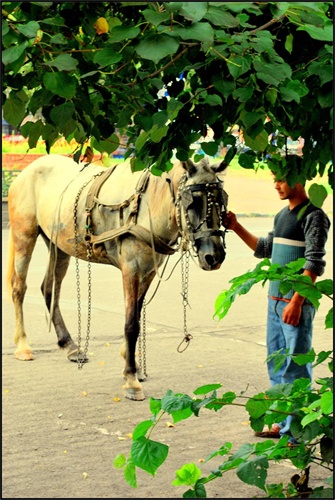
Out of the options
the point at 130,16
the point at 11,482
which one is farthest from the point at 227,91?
the point at 11,482

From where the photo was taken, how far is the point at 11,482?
209 inches

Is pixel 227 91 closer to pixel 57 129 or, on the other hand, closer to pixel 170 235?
pixel 57 129

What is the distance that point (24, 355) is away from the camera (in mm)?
8469

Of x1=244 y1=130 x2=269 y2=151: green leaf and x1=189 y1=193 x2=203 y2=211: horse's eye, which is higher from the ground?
x1=244 y1=130 x2=269 y2=151: green leaf

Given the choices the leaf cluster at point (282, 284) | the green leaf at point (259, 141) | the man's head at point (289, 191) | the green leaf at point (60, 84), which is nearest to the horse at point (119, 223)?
the man's head at point (289, 191)

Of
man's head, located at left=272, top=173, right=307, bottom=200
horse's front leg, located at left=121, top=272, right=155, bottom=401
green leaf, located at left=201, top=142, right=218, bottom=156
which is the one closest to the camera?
green leaf, located at left=201, top=142, right=218, bottom=156

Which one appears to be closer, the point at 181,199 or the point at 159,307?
the point at 181,199

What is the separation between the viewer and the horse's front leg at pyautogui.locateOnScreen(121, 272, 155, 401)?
7.21m

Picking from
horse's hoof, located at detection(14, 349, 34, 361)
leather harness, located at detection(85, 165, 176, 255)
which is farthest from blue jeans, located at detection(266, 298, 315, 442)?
horse's hoof, located at detection(14, 349, 34, 361)

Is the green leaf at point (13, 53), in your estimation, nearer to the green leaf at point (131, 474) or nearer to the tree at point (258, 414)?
the tree at point (258, 414)

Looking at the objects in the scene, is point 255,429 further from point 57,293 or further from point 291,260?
point 57,293

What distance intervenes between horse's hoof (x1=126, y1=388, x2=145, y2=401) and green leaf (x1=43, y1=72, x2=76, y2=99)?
4.66m

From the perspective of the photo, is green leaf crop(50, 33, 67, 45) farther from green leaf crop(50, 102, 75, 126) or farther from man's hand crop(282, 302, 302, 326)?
man's hand crop(282, 302, 302, 326)

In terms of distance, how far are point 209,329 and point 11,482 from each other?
5153 millimetres
